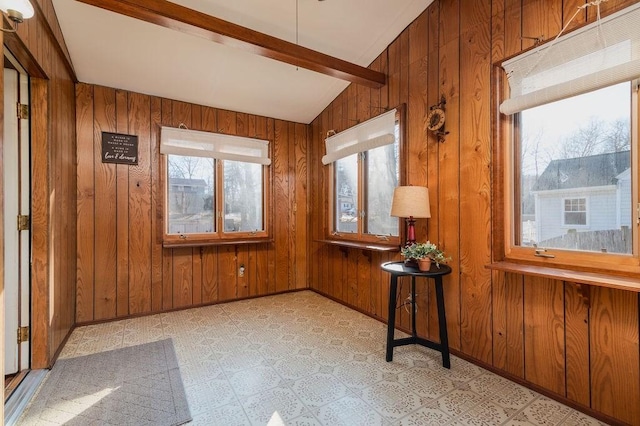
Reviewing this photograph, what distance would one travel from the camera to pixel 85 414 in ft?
5.66

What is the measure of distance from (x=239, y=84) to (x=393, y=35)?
1.73m

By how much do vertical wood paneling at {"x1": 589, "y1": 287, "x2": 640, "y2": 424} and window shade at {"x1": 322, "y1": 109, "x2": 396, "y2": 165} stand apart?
2009 millimetres

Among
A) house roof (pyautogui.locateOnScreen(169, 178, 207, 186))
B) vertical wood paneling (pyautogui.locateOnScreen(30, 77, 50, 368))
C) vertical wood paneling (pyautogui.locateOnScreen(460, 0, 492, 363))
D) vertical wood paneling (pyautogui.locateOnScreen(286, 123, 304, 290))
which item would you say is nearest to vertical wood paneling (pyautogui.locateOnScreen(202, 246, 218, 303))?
house roof (pyautogui.locateOnScreen(169, 178, 207, 186))

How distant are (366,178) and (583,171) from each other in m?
2.01

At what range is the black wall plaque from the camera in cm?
319

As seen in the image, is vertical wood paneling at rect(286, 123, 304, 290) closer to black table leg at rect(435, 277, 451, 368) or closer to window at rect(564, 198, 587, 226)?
black table leg at rect(435, 277, 451, 368)

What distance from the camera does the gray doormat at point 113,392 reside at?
1.70m

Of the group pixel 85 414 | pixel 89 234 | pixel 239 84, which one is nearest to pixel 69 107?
pixel 89 234

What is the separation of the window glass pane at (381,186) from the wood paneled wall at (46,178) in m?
2.88

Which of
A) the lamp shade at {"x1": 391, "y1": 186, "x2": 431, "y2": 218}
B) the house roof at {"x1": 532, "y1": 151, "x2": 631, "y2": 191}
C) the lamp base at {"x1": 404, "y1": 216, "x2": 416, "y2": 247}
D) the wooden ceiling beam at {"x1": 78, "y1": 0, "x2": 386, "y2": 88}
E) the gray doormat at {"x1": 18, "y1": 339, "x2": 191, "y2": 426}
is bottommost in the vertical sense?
the gray doormat at {"x1": 18, "y1": 339, "x2": 191, "y2": 426}

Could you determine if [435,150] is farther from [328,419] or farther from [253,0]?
[328,419]

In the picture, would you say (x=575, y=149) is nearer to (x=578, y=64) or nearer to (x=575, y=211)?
(x=575, y=211)

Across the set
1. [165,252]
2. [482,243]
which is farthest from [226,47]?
[482,243]

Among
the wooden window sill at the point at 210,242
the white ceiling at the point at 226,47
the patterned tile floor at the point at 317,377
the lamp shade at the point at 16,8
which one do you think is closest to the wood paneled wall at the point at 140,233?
the wooden window sill at the point at 210,242
